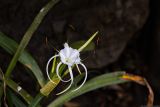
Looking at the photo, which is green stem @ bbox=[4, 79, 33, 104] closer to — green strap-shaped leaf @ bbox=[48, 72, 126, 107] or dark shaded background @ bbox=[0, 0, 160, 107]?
green strap-shaped leaf @ bbox=[48, 72, 126, 107]

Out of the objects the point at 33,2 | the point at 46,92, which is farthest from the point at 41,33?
the point at 46,92

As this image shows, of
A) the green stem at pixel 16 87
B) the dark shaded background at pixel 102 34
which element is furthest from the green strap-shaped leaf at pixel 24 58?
the dark shaded background at pixel 102 34

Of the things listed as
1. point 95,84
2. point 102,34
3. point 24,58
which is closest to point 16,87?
point 24,58

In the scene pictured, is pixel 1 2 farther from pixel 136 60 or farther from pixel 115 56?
pixel 136 60

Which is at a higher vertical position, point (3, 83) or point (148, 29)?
point (3, 83)

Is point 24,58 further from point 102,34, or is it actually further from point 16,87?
point 102,34

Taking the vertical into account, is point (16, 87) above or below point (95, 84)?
above

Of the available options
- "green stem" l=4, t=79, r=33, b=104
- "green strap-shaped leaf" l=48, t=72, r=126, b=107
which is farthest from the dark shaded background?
"green stem" l=4, t=79, r=33, b=104

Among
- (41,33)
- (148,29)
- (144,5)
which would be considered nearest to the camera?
(41,33)
